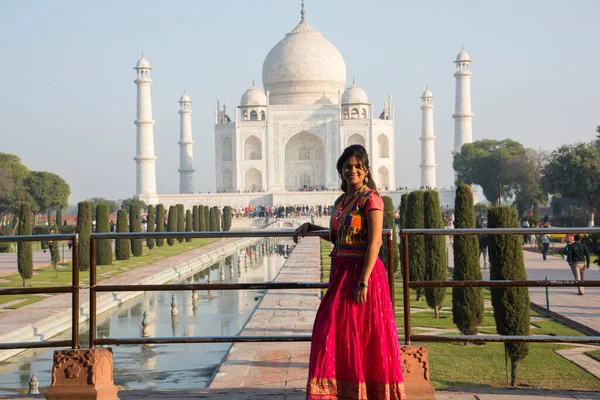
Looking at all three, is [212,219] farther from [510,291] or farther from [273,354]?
[273,354]

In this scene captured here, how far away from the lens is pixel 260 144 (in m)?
40.5

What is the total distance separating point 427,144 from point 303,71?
7.20 meters

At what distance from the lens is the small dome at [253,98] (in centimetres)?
4059

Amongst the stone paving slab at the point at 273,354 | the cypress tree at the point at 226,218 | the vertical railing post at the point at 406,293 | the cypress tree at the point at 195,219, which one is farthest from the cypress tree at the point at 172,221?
the vertical railing post at the point at 406,293

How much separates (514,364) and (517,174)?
90.3ft

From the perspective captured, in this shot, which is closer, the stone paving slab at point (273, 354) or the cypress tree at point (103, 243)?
the stone paving slab at point (273, 354)

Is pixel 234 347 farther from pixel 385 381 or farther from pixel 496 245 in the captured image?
pixel 385 381

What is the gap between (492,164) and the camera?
34438 millimetres

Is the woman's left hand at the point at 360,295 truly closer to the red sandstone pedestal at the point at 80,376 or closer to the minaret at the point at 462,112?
the red sandstone pedestal at the point at 80,376

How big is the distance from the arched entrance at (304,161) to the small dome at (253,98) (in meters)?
2.41

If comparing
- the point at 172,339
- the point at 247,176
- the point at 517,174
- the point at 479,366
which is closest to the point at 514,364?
the point at 479,366

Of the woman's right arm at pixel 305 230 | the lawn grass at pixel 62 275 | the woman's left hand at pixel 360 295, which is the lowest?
the lawn grass at pixel 62 275


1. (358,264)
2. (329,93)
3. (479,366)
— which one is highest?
(329,93)

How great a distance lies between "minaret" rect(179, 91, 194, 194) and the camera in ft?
136
